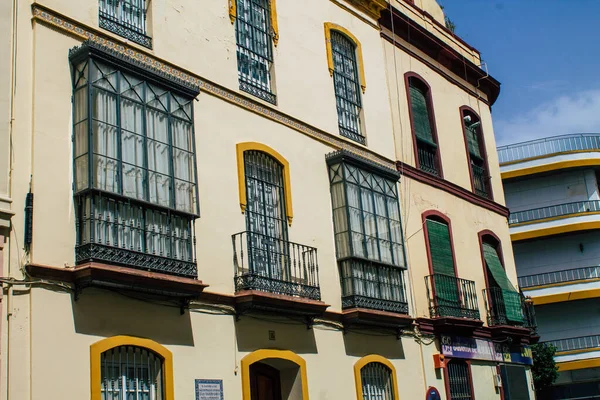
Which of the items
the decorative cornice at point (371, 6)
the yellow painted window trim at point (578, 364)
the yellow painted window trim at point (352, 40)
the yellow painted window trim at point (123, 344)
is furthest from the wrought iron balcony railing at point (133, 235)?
the yellow painted window trim at point (578, 364)

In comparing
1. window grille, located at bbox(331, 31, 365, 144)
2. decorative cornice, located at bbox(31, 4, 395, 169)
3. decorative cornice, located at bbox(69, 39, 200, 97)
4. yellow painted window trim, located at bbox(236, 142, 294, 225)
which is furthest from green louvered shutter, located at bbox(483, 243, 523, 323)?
decorative cornice, located at bbox(69, 39, 200, 97)

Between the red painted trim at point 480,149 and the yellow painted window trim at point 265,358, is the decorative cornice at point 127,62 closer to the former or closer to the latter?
the yellow painted window trim at point 265,358

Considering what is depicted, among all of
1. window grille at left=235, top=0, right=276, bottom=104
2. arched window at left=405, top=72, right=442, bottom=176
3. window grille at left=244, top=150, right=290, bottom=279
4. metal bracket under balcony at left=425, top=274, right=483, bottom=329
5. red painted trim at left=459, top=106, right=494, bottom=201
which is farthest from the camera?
red painted trim at left=459, top=106, right=494, bottom=201

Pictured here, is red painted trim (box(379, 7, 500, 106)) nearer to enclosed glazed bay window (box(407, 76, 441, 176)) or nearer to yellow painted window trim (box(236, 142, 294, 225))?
enclosed glazed bay window (box(407, 76, 441, 176))

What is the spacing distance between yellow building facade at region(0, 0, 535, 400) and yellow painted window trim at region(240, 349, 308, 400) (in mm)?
44

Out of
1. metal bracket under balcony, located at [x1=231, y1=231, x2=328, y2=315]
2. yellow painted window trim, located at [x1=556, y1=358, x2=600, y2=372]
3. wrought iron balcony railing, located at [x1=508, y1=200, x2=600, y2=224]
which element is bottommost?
yellow painted window trim, located at [x1=556, y1=358, x2=600, y2=372]

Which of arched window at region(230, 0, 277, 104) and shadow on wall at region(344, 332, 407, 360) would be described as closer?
arched window at region(230, 0, 277, 104)

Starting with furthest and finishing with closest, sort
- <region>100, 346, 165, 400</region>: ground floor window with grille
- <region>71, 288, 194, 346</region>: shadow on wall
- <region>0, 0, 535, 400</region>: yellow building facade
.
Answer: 1. <region>100, 346, 165, 400</region>: ground floor window with grille
2. <region>71, 288, 194, 346</region>: shadow on wall
3. <region>0, 0, 535, 400</region>: yellow building facade

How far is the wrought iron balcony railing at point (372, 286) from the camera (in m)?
15.4

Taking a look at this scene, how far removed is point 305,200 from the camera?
15391mm

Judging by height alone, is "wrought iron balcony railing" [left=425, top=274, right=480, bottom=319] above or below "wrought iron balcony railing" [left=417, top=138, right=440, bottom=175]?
below

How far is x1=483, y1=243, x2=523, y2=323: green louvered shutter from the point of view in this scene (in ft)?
68.7

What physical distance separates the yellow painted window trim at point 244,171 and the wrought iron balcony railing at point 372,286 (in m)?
1.69

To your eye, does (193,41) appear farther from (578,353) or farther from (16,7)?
(578,353)
